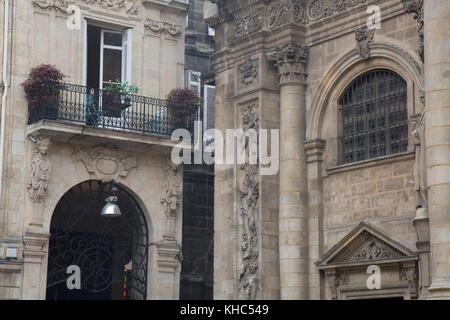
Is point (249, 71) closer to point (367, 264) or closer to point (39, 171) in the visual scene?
point (39, 171)

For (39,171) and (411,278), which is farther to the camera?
(39,171)

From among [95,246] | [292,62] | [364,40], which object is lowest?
[95,246]

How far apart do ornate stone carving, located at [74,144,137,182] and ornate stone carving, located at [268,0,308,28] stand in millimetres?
5193

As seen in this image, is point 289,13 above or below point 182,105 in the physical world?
above

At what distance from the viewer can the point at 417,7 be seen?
18922mm

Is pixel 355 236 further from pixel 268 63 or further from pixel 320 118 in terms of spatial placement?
pixel 268 63

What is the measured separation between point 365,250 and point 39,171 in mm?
8050

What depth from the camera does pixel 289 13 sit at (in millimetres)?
22438

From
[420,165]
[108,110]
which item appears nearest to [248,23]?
[108,110]

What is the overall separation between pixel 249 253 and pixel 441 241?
20.4 ft

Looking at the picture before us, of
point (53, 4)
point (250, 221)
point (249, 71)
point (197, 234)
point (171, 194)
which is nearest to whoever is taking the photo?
point (250, 221)

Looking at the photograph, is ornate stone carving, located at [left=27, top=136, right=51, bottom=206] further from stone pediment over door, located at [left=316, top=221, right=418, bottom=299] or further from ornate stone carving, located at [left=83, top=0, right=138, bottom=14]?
stone pediment over door, located at [left=316, top=221, right=418, bottom=299]

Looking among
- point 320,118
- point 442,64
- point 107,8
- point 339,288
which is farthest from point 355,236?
point 107,8

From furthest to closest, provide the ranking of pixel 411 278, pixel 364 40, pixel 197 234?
pixel 197 234 < pixel 364 40 < pixel 411 278
